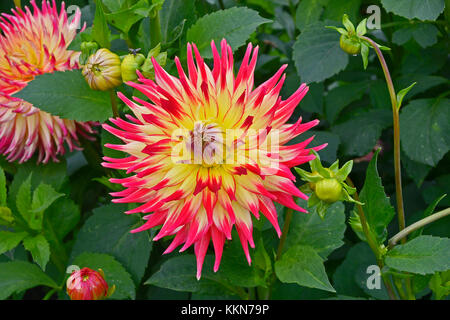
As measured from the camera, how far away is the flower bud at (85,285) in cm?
77

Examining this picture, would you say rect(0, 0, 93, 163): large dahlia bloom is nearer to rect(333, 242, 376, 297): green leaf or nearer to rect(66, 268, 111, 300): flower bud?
rect(66, 268, 111, 300): flower bud

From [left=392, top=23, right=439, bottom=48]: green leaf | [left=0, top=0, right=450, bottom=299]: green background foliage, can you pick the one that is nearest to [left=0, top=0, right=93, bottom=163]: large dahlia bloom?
[left=0, top=0, right=450, bottom=299]: green background foliage

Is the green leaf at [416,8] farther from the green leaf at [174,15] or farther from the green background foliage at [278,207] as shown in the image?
the green leaf at [174,15]

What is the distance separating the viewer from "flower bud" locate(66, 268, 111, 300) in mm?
768

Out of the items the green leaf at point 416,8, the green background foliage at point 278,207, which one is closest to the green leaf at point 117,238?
the green background foliage at point 278,207

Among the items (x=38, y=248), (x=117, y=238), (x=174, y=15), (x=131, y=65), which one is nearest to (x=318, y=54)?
(x=174, y=15)

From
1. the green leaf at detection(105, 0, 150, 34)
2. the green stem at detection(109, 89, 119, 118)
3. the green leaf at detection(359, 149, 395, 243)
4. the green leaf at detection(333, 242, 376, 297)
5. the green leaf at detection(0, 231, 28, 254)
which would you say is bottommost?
the green leaf at detection(333, 242, 376, 297)

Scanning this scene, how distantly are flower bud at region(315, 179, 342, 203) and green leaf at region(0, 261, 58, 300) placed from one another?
523 millimetres

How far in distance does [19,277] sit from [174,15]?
1.70ft

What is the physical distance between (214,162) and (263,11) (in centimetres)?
68

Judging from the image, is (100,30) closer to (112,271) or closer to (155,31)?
(155,31)

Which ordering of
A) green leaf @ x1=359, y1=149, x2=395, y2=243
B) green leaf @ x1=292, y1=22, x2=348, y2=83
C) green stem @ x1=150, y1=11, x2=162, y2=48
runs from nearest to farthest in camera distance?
green leaf @ x1=359, y1=149, x2=395, y2=243 < green stem @ x1=150, y1=11, x2=162, y2=48 < green leaf @ x1=292, y1=22, x2=348, y2=83
